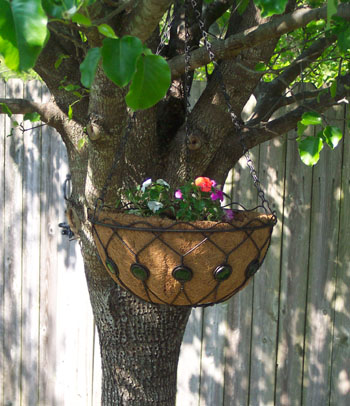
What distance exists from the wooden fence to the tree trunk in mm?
948

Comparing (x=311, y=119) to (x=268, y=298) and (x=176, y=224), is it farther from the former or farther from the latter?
(x=268, y=298)

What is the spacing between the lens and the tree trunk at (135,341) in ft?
5.22

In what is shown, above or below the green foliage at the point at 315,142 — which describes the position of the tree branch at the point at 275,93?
above

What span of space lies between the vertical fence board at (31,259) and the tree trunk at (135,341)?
1.34m

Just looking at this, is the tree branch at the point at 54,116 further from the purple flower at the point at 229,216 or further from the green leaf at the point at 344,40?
the green leaf at the point at 344,40

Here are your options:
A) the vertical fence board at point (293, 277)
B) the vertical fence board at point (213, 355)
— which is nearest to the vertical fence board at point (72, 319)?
the vertical fence board at point (213, 355)

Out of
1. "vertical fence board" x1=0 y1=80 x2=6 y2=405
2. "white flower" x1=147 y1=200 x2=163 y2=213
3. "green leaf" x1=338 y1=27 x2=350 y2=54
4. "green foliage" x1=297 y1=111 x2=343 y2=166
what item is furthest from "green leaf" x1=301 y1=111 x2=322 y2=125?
"vertical fence board" x1=0 y1=80 x2=6 y2=405

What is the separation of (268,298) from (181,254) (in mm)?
1484

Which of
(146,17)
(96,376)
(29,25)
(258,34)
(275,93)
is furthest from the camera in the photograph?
(96,376)

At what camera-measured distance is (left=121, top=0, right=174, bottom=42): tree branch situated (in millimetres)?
1007

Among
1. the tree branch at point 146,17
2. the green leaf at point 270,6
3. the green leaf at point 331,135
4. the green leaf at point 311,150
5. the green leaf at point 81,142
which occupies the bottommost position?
the green leaf at point 311,150

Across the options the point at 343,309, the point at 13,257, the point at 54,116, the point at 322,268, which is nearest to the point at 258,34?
the point at 54,116

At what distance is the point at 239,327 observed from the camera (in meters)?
2.56

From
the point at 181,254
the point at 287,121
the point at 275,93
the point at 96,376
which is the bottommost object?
the point at 96,376
